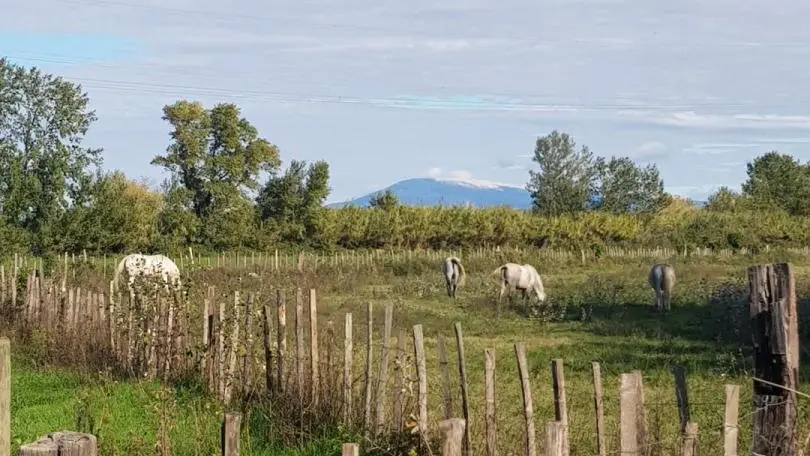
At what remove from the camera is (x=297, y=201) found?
174ft

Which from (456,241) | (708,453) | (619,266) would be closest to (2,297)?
(708,453)

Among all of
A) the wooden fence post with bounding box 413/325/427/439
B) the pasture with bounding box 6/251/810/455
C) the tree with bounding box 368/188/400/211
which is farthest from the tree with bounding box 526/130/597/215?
the wooden fence post with bounding box 413/325/427/439

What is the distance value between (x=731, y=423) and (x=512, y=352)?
1046cm

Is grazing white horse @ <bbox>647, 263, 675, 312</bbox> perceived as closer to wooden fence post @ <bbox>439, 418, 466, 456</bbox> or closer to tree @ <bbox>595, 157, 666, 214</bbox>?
wooden fence post @ <bbox>439, 418, 466, 456</bbox>

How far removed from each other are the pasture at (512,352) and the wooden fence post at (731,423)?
62 centimetres

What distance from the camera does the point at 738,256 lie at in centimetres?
4675

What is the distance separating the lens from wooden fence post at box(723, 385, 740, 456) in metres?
4.91

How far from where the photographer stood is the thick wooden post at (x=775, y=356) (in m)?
4.79

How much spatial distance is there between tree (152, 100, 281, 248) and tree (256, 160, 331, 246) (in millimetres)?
1988

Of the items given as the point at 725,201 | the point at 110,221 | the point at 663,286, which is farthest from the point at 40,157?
the point at 725,201

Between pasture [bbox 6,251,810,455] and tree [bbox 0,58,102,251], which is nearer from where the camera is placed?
pasture [bbox 6,251,810,455]

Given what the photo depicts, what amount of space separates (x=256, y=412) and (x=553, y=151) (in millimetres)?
92183

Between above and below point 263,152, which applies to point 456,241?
below

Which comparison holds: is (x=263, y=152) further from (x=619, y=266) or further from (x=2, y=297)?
(x=2, y=297)
